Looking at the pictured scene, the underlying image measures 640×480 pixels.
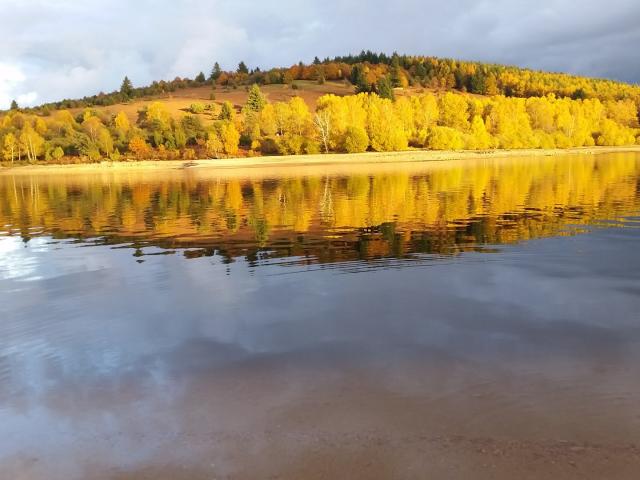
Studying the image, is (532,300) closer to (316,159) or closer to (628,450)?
(628,450)

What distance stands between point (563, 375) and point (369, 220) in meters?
19.8

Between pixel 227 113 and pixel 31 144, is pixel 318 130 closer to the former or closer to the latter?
pixel 227 113

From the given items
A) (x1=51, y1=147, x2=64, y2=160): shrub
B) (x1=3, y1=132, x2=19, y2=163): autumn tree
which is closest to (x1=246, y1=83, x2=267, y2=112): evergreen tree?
(x1=51, y1=147, x2=64, y2=160): shrub

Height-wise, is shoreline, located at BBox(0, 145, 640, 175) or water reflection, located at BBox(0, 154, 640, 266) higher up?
shoreline, located at BBox(0, 145, 640, 175)

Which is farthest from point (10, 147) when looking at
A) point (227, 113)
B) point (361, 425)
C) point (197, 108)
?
point (361, 425)

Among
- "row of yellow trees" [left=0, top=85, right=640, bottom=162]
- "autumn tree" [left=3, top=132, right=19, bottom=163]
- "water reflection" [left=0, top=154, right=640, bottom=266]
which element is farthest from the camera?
"autumn tree" [left=3, top=132, right=19, bottom=163]

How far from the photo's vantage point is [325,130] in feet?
407

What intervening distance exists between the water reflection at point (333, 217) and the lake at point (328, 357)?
0.38 meters

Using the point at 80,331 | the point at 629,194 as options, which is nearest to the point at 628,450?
the point at 80,331

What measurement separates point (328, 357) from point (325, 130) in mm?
116481

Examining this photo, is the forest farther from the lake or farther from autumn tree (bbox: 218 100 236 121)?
the lake

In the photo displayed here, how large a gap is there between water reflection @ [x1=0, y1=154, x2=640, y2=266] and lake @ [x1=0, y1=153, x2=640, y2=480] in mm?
382

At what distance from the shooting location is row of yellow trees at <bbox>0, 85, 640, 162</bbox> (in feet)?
405

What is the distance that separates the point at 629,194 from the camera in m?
38.0
